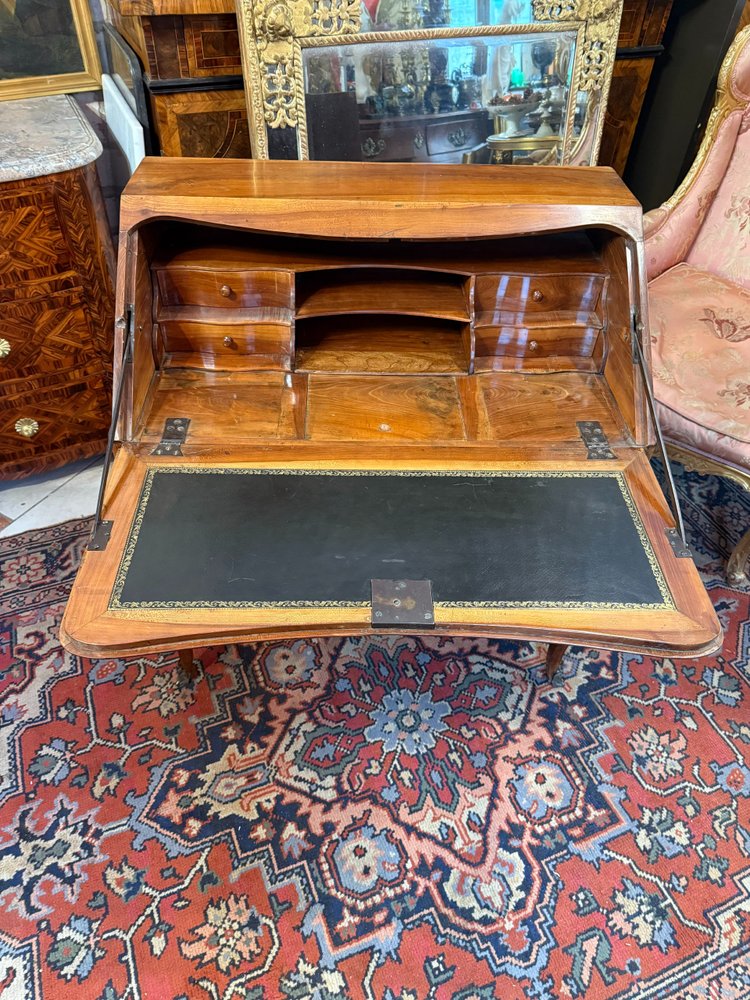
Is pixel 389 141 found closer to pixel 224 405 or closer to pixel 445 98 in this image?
pixel 445 98

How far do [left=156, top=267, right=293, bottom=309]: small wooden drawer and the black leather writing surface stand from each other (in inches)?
16.6

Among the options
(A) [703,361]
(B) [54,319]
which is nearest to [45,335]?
(B) [54,319]

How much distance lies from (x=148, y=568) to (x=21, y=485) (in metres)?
1.40

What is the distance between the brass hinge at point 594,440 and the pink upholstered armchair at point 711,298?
1.61 ft

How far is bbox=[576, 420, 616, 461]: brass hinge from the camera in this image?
151 cm

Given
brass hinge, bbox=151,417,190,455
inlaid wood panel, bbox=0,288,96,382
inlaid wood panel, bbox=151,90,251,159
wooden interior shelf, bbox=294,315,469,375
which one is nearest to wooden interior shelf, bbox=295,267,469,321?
wooden interior shelf, bbox=294,315,469,375

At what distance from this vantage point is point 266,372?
1.65 meters

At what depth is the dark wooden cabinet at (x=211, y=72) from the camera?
173 cm

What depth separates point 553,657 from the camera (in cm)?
184

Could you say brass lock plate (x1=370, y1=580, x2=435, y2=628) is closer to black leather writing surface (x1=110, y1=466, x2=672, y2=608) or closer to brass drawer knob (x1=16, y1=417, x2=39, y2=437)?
black leather writing surface (x1=110, y1=466, x2=672, y2=608)

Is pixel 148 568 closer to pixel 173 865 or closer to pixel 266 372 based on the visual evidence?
pixel 266 372

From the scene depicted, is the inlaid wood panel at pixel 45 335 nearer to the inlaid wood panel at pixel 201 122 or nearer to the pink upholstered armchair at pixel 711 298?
the inlaid wood panel at pixel 201 122

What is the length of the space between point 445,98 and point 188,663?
164cm

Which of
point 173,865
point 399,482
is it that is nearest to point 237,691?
point 173,865
